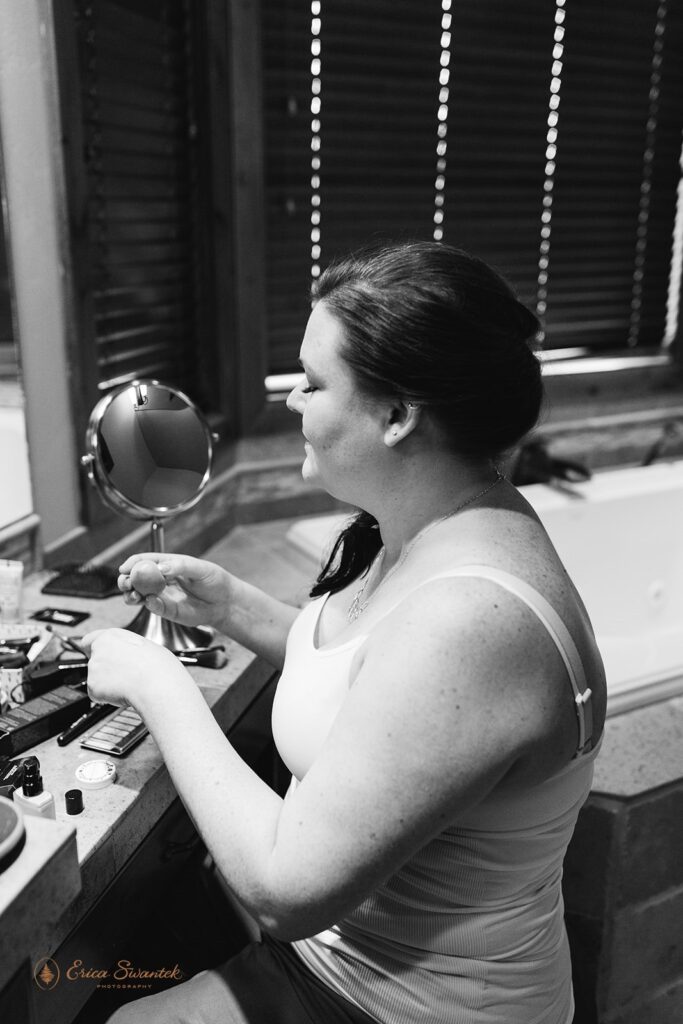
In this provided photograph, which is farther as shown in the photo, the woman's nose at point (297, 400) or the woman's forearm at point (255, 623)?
the woman's forearm at point (255, 623)

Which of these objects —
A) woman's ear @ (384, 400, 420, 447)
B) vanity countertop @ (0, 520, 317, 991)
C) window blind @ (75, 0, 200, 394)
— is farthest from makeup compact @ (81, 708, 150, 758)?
window blind @ (75, 0, 200, 394)

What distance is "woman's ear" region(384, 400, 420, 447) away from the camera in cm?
81

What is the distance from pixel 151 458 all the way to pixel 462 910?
628 millimetres

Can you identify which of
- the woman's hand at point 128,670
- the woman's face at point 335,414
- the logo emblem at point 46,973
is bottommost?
the logo emblem at point 46,973

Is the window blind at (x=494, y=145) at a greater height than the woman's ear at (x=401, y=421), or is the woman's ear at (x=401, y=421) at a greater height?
the window blind at (x=494, y=145)

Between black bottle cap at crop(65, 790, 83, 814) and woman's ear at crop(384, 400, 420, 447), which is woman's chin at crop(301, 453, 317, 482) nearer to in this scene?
woman's ear at crop(384, 400, 420, 447)

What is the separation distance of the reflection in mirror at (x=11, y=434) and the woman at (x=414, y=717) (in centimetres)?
53

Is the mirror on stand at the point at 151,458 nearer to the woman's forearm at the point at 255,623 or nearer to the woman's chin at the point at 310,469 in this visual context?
the woman's forearm at the point at 255,623

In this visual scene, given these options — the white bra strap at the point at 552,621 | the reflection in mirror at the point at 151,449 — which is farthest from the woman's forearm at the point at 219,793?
the reflection in mirror at the point at 151,449

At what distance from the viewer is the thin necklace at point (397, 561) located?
0.85m

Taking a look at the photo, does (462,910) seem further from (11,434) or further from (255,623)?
(11,434)

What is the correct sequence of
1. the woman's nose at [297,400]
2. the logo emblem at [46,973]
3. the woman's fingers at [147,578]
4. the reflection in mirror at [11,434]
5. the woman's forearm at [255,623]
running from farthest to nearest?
the reflection in mirror at [11,434], the woman's forearm at [255,623], the woman's fingers at [147,578], the woman's nose at [297,400], the logo emblem at [46,973]

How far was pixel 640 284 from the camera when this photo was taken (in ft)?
8.19

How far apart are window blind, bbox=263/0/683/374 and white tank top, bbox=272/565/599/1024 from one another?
1.29 m
